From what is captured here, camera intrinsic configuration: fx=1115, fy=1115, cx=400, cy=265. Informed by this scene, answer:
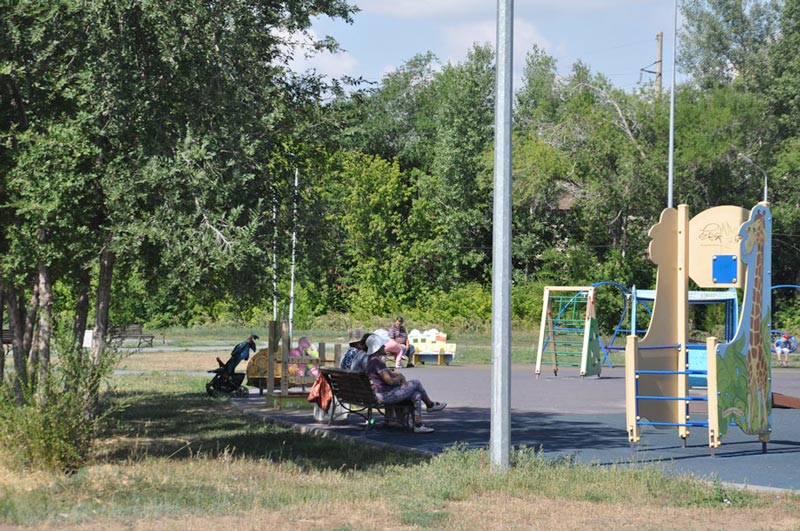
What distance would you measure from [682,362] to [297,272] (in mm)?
5152

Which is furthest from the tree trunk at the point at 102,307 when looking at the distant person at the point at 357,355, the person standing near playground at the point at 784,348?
the person standing near playground at the point at 784,348

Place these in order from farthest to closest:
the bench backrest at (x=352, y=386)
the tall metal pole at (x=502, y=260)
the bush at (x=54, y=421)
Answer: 1. the bench backrest at (x=352, y=386)
2. the tall metal pole at (x=502, y=260)
3. the bush at (x=54, y=421)

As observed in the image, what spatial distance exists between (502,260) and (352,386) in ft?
16.3

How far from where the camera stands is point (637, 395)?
14.2 m

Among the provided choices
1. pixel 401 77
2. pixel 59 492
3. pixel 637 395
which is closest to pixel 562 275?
pixel 401 77

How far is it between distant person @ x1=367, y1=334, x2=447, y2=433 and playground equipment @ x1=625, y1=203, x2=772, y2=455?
9.99 ft

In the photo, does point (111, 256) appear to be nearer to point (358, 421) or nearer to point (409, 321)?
point (358, 421)

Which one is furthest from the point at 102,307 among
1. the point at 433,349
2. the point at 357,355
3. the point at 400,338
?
the point at 433,349

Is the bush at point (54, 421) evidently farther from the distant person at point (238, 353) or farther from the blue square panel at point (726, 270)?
the distant person at point (238, 353)

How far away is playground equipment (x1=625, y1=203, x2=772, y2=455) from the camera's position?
14.2m

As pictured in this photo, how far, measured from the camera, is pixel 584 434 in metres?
15.6

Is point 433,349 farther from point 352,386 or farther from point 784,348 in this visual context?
point 352,386

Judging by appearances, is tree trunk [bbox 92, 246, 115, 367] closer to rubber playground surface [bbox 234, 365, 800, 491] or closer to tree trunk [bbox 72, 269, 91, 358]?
tree trunk [bbox 72, 269, 91, 358]

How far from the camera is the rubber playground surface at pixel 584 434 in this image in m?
12.6
